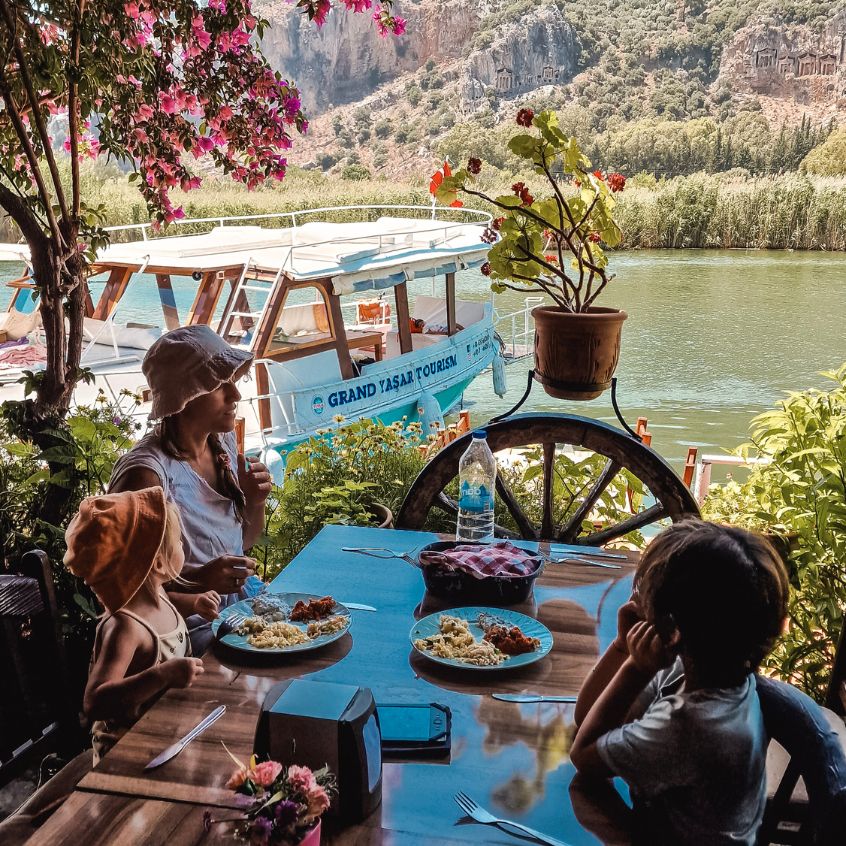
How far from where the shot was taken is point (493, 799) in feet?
3.15

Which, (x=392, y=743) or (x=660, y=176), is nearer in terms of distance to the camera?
(x=392, y=743)

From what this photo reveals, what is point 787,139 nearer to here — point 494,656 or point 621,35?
point 621,35

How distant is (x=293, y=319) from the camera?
8195mm

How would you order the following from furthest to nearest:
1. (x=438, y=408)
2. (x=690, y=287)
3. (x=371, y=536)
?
1. (x=690, y=287)
2. (x=438, y=408)
3. (x=371, y=536)

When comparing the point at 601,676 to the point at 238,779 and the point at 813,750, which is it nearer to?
the point at 813,750

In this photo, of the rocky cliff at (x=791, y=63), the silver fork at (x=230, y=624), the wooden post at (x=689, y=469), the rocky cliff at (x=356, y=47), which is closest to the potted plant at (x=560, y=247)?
the silver fork at (x=230, y=624)

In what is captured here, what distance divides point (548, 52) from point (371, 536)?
35217 mm

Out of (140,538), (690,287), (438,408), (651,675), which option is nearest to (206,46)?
Answer: (140,538)

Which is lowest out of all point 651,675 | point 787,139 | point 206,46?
point 651,675

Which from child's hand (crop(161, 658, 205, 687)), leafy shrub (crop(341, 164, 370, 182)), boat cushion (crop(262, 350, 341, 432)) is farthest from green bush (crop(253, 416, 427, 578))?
leafy shrub (crop(341, 164, 370, 182))

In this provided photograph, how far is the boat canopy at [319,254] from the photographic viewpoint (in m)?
7.15

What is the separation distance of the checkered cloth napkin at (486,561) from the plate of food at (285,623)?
0.21 meters

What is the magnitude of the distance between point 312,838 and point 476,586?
0.76 m

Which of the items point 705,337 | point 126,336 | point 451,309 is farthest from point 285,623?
point 705,337
